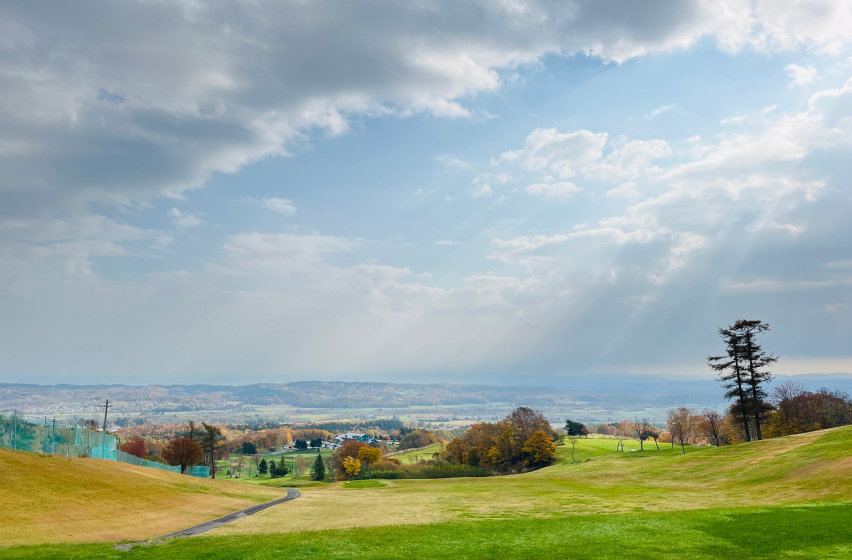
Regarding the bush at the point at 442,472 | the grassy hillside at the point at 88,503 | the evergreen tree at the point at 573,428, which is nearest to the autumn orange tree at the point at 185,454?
the grassy hillside at the point at 88,503

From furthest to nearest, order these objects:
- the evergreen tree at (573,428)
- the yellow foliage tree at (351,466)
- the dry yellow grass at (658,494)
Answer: the evergreen tree at (573,428) < the yellow foliage tree at (351,466) < the dry yellow grass at (658,494)

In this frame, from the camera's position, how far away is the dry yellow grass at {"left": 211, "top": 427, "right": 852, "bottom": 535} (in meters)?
29.8

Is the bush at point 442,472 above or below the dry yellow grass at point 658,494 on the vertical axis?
below

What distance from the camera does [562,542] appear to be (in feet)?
64.2

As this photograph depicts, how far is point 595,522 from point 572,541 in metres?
5.17

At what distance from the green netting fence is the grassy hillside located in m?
4.53

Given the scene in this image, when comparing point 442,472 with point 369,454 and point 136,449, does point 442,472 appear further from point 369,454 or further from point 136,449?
point 136,449

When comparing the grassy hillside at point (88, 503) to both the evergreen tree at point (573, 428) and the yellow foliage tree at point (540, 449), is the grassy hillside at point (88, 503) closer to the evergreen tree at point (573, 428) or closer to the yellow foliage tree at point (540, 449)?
the yellow foliage tree at point (540, 449)

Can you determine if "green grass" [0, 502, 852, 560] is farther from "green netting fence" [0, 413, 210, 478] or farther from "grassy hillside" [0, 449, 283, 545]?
"green netting fence" [0, 413, 210, 478]

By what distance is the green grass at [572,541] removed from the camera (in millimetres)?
17422

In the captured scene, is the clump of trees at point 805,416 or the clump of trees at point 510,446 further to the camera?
the clump of trees at point 510,446

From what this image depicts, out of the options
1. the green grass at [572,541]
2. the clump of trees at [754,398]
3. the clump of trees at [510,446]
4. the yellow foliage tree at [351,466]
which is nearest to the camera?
the green grass at [572,541]

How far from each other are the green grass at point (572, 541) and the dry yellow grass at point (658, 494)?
18.1ft

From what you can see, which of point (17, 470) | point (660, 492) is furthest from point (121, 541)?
point (660, 492)
